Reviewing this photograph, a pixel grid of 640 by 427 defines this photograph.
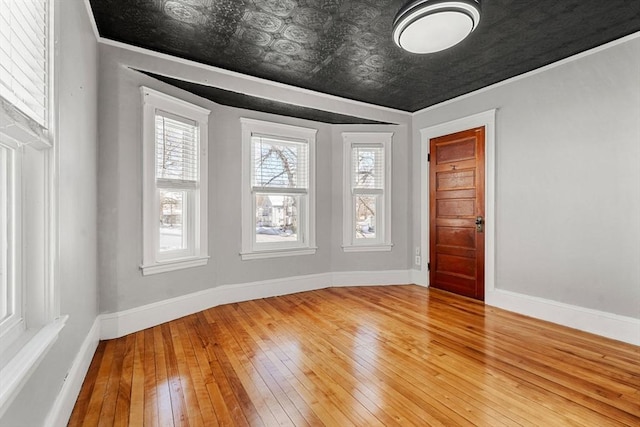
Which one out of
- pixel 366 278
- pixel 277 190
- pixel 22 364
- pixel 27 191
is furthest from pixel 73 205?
pixel 366 278

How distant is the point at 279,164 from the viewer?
4.25 meters

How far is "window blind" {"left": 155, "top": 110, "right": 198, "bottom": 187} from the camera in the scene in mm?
3113

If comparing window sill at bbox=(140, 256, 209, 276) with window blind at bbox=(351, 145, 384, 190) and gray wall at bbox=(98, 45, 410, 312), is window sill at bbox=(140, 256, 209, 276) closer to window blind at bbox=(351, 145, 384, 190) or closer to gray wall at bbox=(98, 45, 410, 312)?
gray wall at bbox=(98, 45, 410, 312)

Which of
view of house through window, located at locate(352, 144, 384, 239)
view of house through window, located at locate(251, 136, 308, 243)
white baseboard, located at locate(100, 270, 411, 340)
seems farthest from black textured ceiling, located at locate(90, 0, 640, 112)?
white baseboard, located at locate(100, 270, 411, 340)

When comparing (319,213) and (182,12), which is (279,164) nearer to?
(319,213)

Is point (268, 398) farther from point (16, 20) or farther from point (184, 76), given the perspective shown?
point (184, 76)

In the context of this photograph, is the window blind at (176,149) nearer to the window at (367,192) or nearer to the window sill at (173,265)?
the window sill at (173,265)

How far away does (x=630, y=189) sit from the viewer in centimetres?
271

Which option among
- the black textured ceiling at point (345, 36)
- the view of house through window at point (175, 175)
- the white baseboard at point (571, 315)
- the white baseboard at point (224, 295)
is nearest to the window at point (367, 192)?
the white baseboard at point (224, 295)

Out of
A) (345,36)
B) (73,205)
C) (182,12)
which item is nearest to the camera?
(73,205)

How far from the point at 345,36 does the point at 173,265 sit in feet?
8.86

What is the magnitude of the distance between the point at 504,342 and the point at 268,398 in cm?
206

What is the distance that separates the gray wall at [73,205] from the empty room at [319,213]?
0.03 meters

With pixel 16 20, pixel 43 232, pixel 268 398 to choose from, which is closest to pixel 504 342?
pixel 268 398
